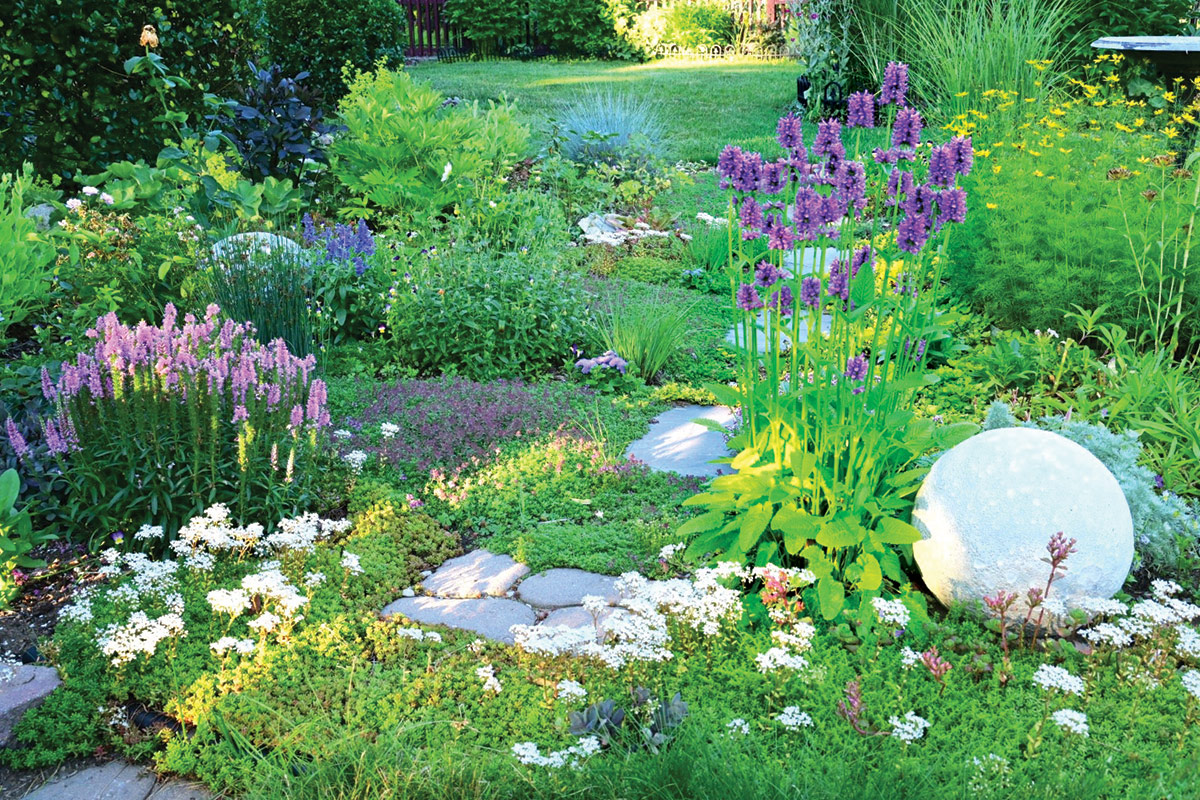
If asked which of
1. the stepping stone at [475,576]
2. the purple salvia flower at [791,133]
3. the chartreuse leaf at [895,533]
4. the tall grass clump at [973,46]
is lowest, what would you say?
the stepping stone at [475,576]

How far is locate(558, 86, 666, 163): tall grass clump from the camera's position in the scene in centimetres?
963

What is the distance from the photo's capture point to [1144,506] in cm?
354

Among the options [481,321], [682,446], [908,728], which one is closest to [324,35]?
[481,321]

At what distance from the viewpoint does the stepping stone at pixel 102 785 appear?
256cm

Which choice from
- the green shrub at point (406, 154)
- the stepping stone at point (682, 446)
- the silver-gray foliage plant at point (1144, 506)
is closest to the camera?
the silver-gray foliage plant at point (1144, 506)

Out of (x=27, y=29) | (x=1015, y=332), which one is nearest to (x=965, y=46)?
(x=1015, y=332)

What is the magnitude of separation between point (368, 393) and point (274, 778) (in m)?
2.68

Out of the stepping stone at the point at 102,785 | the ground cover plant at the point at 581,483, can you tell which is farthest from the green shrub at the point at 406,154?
the stepping stone at the point at 102,785

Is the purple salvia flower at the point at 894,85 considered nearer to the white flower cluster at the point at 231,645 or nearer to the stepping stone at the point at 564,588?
the stepping stone at the point at 564,588

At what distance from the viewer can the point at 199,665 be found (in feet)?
9.67

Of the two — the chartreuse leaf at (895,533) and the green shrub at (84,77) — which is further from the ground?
the green shrub at (84,77)

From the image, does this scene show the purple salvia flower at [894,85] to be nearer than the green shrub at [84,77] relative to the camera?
Yes

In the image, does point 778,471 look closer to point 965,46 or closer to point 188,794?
point 188,794

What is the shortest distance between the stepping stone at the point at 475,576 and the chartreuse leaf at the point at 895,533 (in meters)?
1.26
